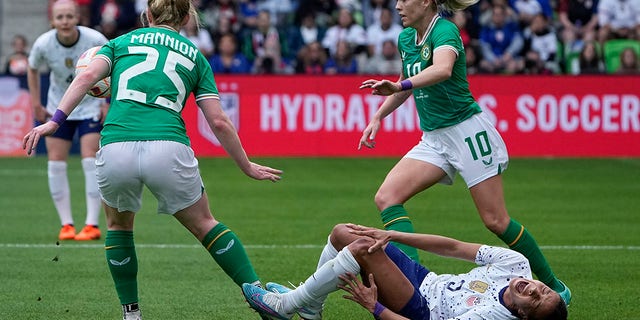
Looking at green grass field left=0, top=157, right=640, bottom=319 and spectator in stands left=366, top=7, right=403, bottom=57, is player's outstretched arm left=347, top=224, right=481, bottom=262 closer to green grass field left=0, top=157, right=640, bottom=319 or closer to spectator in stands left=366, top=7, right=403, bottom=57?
green grass field left=0, top=157, right=640, bottom=319

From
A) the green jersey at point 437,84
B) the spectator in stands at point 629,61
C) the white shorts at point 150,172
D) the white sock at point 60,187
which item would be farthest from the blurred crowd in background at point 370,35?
the white shorts at point 150,172

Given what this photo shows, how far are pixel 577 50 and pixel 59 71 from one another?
12.9 meters

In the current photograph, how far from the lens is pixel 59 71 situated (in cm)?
1103

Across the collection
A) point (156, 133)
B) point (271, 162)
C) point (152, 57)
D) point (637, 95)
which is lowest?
point (271, 162)

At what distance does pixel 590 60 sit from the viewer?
20297 mm

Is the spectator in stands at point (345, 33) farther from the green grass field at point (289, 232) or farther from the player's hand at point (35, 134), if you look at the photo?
the player's hand at point (35, 134)

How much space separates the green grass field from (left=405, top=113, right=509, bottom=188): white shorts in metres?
1.13

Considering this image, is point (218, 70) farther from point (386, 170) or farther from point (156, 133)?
point (156, 133)

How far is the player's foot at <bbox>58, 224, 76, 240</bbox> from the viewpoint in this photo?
36.6 ft

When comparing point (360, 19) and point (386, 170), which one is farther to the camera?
point (360, 19)

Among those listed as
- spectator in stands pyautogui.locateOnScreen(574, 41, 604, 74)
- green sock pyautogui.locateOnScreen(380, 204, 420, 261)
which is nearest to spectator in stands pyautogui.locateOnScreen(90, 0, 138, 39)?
spectator in stands pyautogui.locateOnScreen(574, 41, 604, 74)

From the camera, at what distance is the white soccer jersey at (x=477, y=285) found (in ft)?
21.0

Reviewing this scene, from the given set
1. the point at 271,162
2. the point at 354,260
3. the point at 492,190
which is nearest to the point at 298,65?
the point at 271,162

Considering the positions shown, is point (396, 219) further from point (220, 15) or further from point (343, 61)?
point (220, 15)
